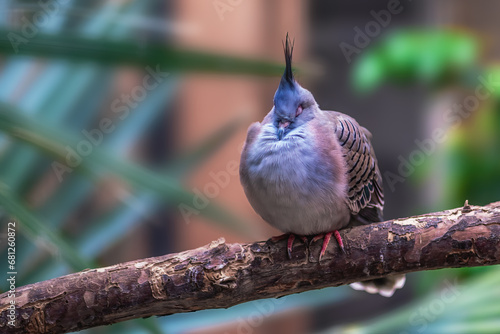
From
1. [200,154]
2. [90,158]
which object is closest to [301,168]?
[90,158]

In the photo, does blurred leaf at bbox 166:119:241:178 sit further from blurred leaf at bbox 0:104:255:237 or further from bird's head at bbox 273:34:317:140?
bird's head at bbox 273:34:317:140

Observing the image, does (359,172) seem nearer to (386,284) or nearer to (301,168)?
(301,168)

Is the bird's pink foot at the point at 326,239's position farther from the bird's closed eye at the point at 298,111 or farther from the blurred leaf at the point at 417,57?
the blurred leaf at the point at 417,57

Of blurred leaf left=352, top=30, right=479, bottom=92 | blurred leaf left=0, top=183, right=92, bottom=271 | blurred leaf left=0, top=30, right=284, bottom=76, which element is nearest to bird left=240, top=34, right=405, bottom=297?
blurred leaf left=0, top=30, right=284, bottom=76

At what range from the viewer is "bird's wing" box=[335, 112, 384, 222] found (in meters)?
1.69

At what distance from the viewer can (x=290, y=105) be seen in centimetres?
163

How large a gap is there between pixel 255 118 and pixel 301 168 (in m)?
1.97

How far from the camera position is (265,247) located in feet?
5.03

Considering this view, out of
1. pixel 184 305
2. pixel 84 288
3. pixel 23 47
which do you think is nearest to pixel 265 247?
pixel 184 305

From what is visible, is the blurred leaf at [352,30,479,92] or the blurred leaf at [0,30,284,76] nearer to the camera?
the blurred leaf at [0,30,284,76]

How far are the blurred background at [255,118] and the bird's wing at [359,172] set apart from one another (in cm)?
54

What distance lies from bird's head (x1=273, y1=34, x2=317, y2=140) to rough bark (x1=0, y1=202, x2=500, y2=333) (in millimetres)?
387

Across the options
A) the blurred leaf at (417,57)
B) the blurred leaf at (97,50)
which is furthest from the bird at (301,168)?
the blurred leaf at (417,57)

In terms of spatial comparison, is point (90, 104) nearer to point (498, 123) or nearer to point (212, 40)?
point (212, 40)
